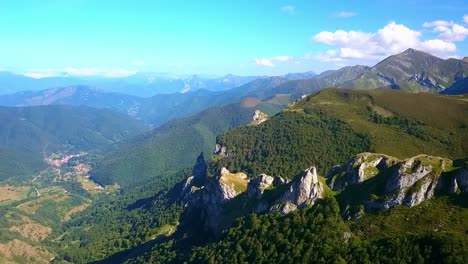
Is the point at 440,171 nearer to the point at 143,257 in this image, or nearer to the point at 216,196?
the point at 216,196

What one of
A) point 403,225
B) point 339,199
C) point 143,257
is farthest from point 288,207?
point 143,257

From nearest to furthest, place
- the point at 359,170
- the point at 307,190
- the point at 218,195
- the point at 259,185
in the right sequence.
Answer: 1. the point at 307,190
2. the point at 359,170
3. the point at 259,185
4. the point at 218,195

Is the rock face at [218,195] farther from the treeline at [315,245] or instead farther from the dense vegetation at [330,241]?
the treeline at [315,245]

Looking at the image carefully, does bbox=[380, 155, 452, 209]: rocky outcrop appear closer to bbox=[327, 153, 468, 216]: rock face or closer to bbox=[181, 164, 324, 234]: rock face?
bbox=[327, 153, 468, 216]: rock face

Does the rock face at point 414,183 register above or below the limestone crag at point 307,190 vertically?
above

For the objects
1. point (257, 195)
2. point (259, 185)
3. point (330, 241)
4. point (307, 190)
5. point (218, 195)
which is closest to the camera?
point (330, 241)

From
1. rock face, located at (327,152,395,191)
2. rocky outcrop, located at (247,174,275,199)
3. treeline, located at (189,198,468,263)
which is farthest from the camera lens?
rocky outcrop, located at (247,174,275,199)

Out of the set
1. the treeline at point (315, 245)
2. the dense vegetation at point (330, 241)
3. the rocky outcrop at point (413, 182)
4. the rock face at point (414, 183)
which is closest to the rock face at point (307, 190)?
the dense vegetation at point (330, 241)

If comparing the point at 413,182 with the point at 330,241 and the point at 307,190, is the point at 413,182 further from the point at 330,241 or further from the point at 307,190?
the point at 307,190

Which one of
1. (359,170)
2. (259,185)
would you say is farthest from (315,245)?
(259,185)

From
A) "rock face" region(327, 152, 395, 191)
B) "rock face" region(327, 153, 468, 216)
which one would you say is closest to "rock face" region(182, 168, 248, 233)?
"rock face" region(327, 152, 395, 191)

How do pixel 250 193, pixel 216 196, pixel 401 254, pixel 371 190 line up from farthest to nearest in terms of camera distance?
pixel 216 196
pixel 250 193
pixel 371 190
pixel 401 254
